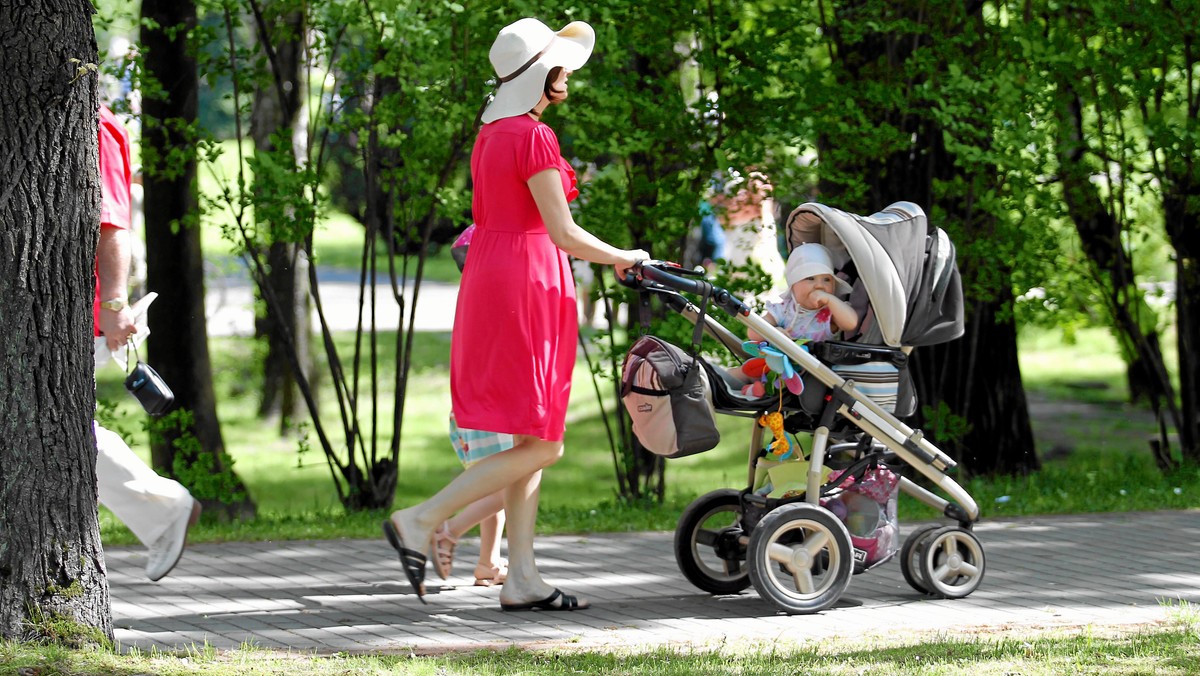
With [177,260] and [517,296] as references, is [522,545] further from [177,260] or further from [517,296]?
[177,260]

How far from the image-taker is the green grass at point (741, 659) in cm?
445

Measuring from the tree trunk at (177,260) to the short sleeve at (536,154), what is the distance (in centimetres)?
326

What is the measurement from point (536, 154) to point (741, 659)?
198 centimetres

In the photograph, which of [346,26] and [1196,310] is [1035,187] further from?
[346,26]

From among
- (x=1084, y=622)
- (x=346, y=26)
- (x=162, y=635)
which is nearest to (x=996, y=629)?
(x=1084, y=622)

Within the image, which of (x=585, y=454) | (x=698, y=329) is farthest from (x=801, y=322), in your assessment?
(x=585, y=454)

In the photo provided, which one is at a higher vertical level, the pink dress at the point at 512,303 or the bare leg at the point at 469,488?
the pink dress at the point at 512,303

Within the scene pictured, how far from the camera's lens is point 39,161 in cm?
448

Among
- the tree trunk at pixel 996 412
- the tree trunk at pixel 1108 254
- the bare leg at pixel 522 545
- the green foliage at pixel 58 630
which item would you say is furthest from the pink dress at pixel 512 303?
the tree trunk at pixel 996 412

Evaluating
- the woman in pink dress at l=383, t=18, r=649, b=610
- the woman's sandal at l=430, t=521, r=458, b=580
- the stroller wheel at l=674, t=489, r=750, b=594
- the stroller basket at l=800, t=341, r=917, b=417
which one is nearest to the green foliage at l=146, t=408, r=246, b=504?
the woman's sandal at l=430, t=521, r=458, b=580

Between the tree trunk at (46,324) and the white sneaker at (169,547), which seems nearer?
the tree trunk at (46,324)

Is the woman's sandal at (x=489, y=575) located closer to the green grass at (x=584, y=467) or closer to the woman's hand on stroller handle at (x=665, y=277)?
the green grass at (x=584, y=467)

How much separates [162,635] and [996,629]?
9.66 feet

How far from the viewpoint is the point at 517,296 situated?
18.1ft
